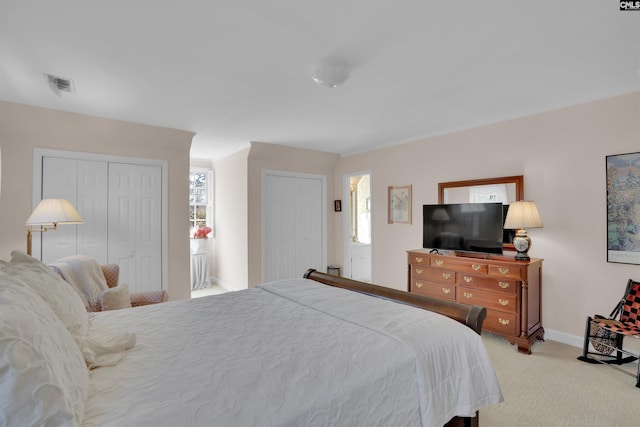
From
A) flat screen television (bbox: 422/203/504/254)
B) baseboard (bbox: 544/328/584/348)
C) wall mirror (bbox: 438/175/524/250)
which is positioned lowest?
baseboard (bbox: 544/328/584/348)

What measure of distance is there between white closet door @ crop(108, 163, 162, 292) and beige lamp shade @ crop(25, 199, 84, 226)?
1236mm

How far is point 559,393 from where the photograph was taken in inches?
89.9

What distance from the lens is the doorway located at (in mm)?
5660

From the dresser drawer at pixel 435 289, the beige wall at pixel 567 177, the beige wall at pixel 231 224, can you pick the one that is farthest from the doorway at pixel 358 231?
the beige wall at pixel 567 177

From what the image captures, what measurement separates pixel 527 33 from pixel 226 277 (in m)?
5.25

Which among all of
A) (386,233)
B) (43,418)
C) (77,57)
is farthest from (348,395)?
(386,233)

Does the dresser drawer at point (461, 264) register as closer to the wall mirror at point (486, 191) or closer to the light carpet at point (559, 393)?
the wall mirror at point (486, 191)

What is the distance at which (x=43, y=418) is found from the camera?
2.43ft

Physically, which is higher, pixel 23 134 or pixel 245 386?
pixel 23 134

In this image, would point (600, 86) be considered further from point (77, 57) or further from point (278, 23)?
point (77, 57)

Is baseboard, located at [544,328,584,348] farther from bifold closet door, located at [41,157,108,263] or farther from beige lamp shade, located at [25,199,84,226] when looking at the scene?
bifold closet door, located at [41,157,108,263]

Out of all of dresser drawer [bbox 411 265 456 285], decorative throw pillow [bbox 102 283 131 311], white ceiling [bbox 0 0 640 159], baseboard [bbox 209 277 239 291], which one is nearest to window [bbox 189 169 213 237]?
baseboard [bbox 209 277 239 291]

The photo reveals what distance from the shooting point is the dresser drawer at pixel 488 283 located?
10.1 feet

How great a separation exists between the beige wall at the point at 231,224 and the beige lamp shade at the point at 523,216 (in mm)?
3559
